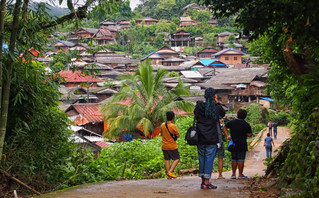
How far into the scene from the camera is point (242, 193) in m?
4.82

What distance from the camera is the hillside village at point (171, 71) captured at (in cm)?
2823

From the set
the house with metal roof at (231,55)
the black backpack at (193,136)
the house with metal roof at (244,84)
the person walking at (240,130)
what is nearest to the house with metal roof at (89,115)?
the house with metal roof at (244,84)

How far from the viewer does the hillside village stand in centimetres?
2823

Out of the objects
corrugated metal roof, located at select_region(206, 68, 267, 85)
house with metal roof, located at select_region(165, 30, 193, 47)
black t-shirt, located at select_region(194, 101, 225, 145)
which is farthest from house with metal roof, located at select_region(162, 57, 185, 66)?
black t-shirt, located at select_region(194, 101, 225, 145)

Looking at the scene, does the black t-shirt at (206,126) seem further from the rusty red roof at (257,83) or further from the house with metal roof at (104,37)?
the house with metal roof at (104,37)

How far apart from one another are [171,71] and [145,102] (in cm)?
3106

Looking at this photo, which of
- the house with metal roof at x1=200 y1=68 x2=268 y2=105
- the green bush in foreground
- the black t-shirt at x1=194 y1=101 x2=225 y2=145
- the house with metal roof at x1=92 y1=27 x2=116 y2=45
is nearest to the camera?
the black t-shirt at x1=194 y1=101 x2=225 y2=145

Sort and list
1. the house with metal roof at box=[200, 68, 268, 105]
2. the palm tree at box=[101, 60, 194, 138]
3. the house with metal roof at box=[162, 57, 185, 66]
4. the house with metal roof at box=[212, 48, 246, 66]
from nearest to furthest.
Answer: the palm tree at box=[101, 60, 194, 138]
the house with metal roof at box=[200, 68, 268, 105]
the house with metal roof at box=[162, 57, 185, 66]
the house with metal roof at box=[212, 48, 246, 66]

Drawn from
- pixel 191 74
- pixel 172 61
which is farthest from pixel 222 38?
pixel 191 74

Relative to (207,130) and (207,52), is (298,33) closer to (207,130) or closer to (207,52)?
(207,130)

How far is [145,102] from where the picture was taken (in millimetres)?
20797

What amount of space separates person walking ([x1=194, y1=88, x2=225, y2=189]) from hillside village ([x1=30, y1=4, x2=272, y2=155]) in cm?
205

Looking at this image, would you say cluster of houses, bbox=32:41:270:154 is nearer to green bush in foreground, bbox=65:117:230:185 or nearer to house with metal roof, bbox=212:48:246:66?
house with metal roof, bbox=212:48:246:66

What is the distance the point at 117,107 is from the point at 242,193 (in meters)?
16.8
